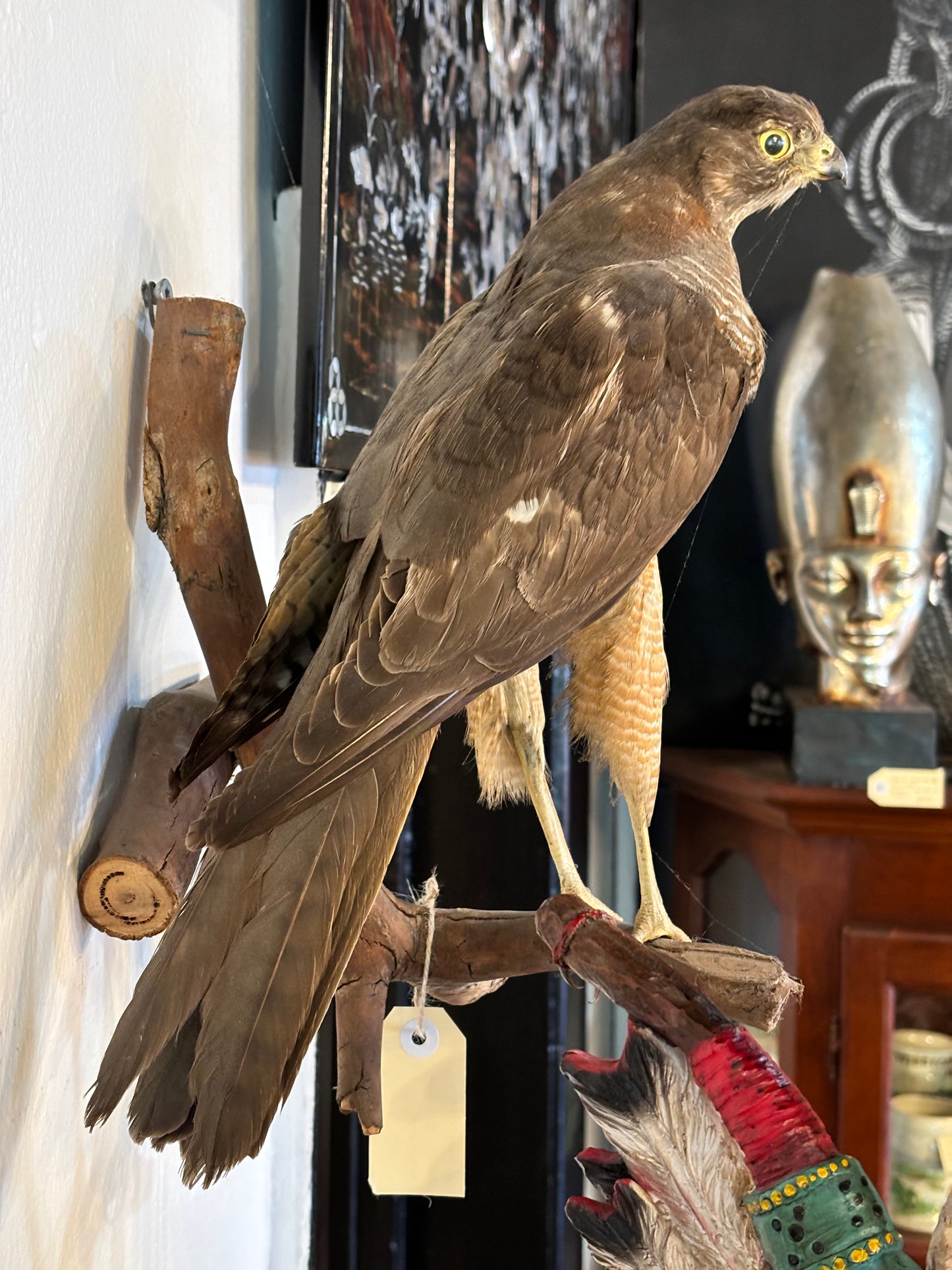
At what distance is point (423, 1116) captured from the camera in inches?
28.4

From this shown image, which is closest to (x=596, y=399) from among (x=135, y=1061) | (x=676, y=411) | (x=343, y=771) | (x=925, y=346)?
(x=676, y=411)

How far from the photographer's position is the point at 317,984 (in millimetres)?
467

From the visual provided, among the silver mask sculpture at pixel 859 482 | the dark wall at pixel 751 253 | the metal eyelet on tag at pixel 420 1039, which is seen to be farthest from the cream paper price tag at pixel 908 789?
the metal eyelet on tag at pixel 420 1039

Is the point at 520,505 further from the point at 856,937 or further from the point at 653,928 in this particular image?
the point at 856,937

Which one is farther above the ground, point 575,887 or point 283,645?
point 283,645

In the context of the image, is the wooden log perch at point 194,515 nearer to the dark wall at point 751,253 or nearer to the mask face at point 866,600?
the mask face at point 866,600

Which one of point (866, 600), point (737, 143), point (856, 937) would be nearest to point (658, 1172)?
point (737, 143)

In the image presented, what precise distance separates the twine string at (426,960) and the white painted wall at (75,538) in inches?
7.6

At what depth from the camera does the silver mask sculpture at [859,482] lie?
4.22ft

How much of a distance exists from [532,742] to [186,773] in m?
0.27

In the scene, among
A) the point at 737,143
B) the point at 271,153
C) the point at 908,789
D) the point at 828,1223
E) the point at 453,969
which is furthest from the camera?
the point at 908,789

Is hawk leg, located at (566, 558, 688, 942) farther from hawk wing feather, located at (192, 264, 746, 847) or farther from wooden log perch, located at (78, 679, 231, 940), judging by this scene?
wooden log perch, located at (78, 679, 231, 940)

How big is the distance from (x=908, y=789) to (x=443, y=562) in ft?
3.08

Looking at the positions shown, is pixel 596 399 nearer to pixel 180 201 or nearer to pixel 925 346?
pixel 180 201
